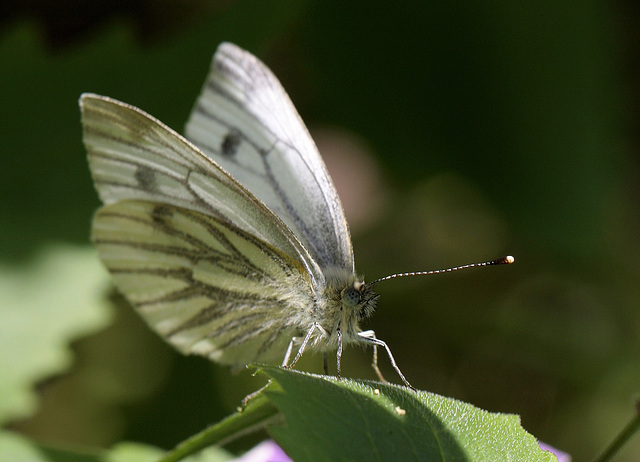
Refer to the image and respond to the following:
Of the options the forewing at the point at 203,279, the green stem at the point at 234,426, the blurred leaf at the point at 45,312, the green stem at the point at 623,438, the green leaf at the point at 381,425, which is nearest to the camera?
the green leaf at the point at 381,425

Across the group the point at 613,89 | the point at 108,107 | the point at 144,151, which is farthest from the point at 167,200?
the point at 613,89

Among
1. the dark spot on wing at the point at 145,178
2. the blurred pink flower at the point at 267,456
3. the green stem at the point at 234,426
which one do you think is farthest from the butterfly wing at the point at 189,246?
the green stem at the point at 234,426

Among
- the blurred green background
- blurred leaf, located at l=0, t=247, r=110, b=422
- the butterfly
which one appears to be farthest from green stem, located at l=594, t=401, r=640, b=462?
the blurred green background

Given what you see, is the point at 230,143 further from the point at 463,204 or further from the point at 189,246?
the point at 463,204

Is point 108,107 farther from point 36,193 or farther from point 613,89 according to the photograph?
point 613,89

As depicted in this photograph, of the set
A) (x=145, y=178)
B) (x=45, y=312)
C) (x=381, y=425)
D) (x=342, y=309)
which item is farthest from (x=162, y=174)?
(x=381, y=425)

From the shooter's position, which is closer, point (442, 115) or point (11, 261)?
point (11, 261)

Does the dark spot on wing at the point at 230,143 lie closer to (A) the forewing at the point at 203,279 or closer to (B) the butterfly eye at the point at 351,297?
(A) the forewing at the point at 203,279
